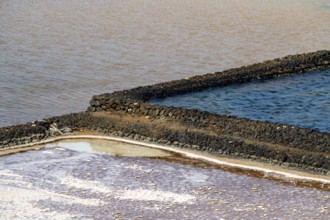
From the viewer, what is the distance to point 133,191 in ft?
24.0

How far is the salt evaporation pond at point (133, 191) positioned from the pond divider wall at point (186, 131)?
0.29 metres

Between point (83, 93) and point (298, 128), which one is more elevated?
point (83, 93)

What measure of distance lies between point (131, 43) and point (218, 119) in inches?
215

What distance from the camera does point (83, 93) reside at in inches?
420

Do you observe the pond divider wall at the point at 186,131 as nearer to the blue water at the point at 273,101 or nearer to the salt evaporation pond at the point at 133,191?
the salt evaporation pond at the point at 133,191

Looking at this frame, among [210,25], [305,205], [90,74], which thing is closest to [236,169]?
[305,205]

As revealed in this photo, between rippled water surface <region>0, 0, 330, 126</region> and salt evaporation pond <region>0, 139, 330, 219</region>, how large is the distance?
1.53m

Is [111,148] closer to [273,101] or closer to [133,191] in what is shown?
[133,191]

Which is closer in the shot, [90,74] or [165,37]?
[90,74]

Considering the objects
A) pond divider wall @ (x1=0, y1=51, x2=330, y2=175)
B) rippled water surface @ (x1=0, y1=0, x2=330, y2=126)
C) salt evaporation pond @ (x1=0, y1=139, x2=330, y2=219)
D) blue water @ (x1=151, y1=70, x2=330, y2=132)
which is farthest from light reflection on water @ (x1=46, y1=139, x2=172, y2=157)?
blue water @ (x1=151, y1=70, x2=330, y2=132)

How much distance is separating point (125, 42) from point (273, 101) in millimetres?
4381

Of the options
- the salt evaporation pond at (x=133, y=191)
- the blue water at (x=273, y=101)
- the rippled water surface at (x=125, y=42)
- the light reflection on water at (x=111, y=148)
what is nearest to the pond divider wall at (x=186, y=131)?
the light reflection on water at (x=111, y=148)

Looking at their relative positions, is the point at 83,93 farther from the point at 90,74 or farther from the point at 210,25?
the point at 210,25

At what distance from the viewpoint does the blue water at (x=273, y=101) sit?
9195 mm
